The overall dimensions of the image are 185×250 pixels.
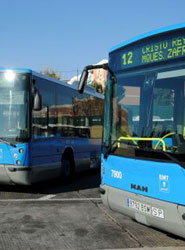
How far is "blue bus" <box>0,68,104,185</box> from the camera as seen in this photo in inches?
355

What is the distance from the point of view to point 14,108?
29.9ft

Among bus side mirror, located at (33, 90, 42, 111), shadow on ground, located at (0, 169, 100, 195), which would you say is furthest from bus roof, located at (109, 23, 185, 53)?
shadow on ground, located at (0, 169, 100, 195)

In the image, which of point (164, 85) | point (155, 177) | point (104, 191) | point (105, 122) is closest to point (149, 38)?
point (164, 85)

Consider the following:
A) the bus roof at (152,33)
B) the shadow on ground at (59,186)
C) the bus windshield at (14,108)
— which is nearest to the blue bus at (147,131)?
the bus roof at (152,33)

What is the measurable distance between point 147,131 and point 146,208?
1111 mm

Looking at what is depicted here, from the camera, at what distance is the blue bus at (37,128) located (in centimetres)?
902

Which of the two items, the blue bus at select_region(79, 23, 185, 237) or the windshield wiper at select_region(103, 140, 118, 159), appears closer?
the blue bus at select_region(79, 23, 185, 237)

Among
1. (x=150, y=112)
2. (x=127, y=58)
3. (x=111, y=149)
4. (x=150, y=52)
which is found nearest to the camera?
(x=150, y=112)

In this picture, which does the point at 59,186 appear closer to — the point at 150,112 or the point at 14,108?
the point at 14,108

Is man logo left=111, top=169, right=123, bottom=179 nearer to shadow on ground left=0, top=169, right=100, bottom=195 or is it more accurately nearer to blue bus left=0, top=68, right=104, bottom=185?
blue bus left=0, top=68, right=104, bottom=185

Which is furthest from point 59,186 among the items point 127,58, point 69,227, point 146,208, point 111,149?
point 146,208

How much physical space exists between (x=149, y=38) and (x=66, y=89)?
5950mm

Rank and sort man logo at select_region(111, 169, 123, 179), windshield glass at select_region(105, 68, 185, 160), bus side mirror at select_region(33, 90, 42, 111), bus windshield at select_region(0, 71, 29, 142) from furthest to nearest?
bus windshield at select_region(0, 71, 29, 142)
bus side mirror at select_region(33, 90, 42, 111)
man logo at select_region(111, 169, 123, 179)
windshield glass at select_region(105, 68, 185, 160)

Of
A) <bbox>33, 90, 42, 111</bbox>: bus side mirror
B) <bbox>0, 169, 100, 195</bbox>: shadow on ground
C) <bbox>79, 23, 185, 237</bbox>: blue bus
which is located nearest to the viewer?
<bbox>79, 23, 185, 237</bbox>: blue bus
